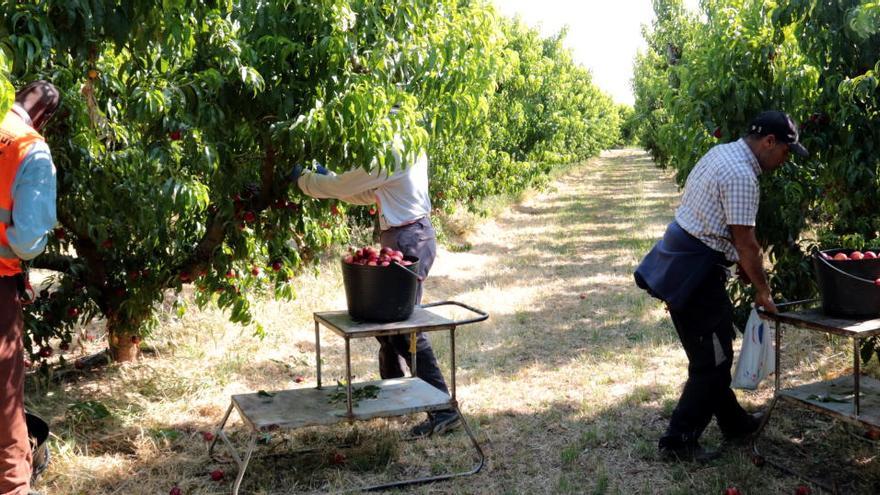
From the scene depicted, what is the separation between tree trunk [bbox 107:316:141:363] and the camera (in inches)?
218

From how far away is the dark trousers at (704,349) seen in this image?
4.15 meters

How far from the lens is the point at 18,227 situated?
10.2 feet

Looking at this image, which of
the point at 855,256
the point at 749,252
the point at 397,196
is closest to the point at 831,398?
the point at 855,256

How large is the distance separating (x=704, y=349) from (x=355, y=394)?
6.13 feet

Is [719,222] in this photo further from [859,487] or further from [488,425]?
[488,425]

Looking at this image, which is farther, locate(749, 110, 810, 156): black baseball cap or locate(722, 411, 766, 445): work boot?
locate(722, 411, 766, 445): work boot

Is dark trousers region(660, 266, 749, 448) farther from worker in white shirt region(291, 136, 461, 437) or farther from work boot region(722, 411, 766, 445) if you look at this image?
worker in white shirt region(291, 136, 461, 437)

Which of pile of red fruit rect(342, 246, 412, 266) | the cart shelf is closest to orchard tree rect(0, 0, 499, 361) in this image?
pile of red fruit rect(342, 246, 412, 266)

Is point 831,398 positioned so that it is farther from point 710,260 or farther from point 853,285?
point 710,260

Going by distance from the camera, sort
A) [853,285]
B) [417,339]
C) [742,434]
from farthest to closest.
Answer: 1. [417,339]
2. [742,434]
3. [853,285]

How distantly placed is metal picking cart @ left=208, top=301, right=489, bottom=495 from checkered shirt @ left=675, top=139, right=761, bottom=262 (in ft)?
3.86


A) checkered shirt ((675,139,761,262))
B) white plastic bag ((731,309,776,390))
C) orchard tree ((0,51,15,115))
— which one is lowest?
white plastic bag ((731,309,776,390))

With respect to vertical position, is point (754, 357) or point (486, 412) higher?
point (754, 357)

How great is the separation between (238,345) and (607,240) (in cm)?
854
